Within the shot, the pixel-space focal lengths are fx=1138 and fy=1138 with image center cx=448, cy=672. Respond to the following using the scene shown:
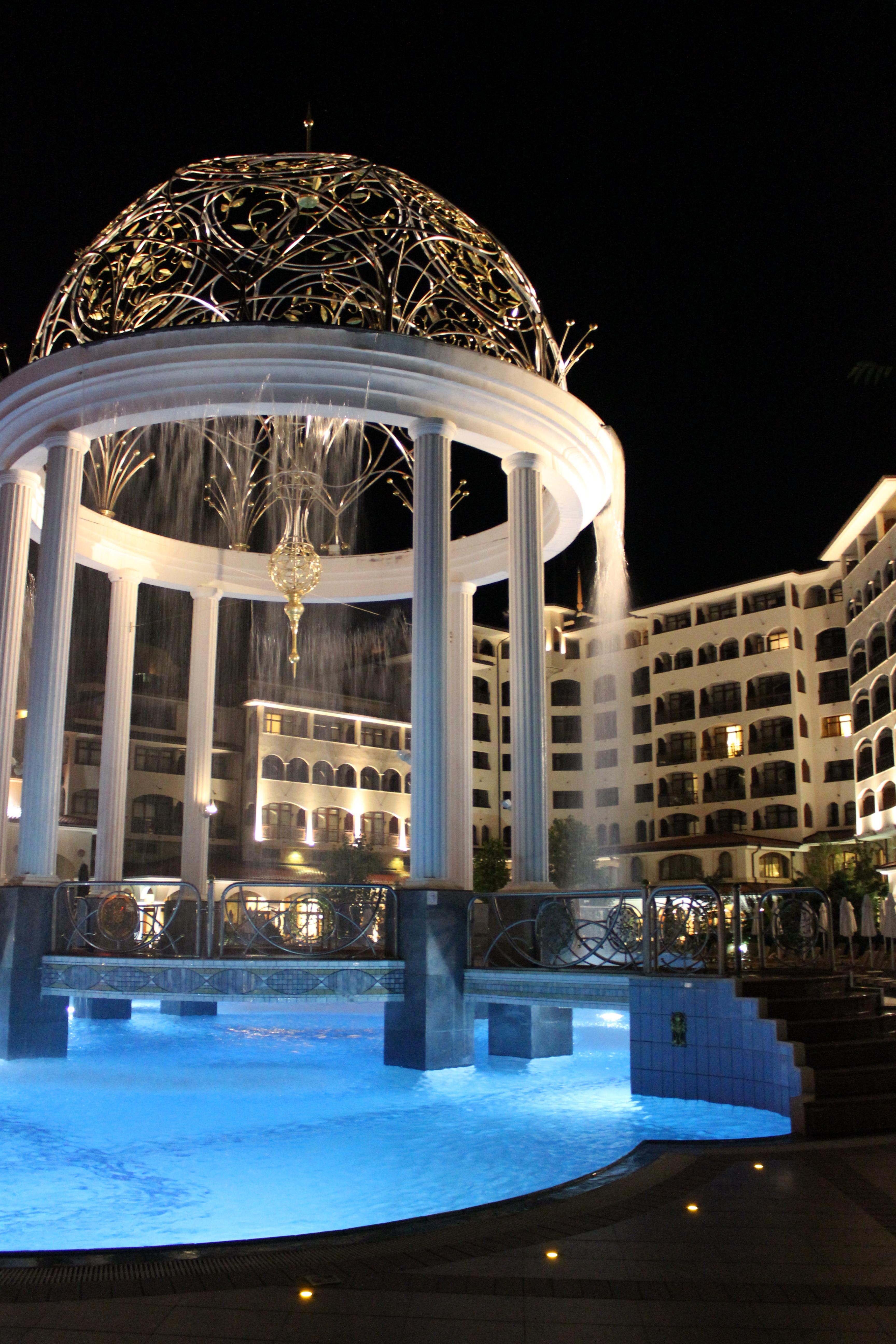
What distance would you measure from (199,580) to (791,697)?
171 ft

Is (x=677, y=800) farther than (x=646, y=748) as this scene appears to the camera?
No

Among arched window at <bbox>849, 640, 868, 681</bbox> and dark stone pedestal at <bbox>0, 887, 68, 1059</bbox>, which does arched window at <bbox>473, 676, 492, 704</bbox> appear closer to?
arched window at <bbox>849, 640, 868, 681</bbox>

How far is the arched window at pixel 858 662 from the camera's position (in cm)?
5538

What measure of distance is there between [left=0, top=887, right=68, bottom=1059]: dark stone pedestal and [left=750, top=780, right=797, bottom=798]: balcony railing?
56.2 metres

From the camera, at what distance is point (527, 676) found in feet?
45.6

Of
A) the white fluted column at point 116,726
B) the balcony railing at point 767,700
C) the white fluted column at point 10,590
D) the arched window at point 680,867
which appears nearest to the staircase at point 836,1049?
the white fluted column at point 10,590

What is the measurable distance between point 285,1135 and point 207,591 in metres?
12.1

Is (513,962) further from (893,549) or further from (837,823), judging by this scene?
(837,823)

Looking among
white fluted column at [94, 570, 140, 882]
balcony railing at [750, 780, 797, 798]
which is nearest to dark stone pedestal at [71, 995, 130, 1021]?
white fluted column at [94, 570, 140, 882]

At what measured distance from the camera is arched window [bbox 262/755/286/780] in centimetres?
6056

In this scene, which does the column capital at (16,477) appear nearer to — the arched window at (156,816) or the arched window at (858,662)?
the arched window at (156,816)

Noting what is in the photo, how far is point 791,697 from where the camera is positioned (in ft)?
214

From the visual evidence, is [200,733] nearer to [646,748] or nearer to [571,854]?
[571,854]

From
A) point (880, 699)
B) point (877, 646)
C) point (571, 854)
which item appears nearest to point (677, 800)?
point (571, 854)
